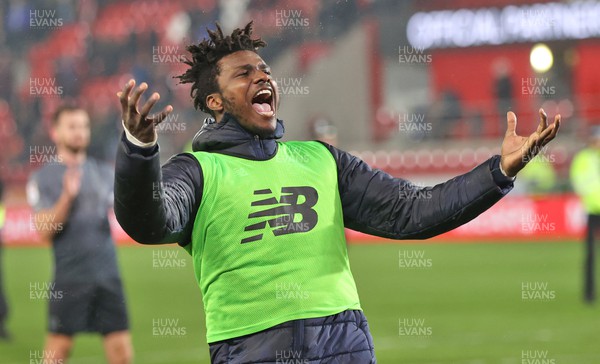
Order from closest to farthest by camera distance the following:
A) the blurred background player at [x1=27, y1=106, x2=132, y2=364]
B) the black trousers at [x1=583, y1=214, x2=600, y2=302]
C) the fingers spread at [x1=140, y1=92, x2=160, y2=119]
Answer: the fingers spread at [x1=140, y1=92, x2=160, y2=119]
the blurred background player at [x1=27, y1=106, x2=132, y2=364]
the black trousers at [x1=583, y1=214, x2=600, y2=302]

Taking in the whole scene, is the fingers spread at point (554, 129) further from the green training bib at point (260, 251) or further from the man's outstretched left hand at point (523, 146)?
the green training bib at point (260, 251)

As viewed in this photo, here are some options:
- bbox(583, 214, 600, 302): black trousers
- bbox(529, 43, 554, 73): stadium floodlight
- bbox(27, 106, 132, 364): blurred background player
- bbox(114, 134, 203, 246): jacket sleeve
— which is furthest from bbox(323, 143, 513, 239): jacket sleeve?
bbox(529, 43, 554, 73): stadium floodlight

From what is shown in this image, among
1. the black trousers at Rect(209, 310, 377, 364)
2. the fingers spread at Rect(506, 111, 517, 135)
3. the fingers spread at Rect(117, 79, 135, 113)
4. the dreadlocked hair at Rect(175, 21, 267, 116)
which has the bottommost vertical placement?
the black trousers at Rect(209, 310, 377, 364)

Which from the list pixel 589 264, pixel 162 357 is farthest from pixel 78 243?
pixel 589 264

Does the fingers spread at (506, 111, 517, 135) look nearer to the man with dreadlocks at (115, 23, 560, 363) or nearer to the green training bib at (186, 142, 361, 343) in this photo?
the man with dreadlocks at (115, 23, 560, 363)

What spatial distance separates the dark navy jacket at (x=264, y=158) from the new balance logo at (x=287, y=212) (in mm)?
171

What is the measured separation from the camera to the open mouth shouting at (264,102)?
404 cm

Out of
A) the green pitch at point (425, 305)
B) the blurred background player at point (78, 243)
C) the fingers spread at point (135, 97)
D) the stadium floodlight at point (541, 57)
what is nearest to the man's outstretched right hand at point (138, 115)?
the fingers spread at point (135, 97)

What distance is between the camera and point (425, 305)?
12.6 m

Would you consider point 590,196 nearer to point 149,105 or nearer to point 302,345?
point 302,345

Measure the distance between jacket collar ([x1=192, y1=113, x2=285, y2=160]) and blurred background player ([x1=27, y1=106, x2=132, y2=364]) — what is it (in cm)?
315

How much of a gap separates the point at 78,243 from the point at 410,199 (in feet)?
12.0

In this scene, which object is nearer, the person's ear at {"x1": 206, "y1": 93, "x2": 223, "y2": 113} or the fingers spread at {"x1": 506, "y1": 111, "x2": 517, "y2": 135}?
the fingers spread at {"x1": 506, "y1": 111, "x2": 517, "y2": 135}

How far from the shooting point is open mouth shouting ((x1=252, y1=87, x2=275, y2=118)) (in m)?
4.04
